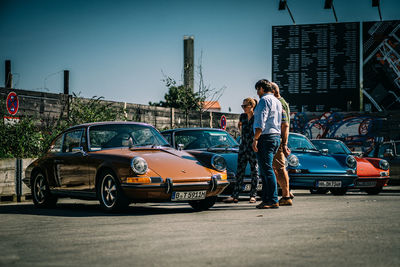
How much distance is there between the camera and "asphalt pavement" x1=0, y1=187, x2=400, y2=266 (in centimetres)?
460

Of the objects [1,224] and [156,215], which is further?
Answer: [156,215]

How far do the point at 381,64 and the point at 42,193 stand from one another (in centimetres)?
2720

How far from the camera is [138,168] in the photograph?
26.7 feet

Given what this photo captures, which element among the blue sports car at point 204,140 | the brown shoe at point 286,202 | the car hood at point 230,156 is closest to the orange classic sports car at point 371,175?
the blue sports car at point 204,140

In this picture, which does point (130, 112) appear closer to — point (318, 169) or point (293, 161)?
point (293, 161)

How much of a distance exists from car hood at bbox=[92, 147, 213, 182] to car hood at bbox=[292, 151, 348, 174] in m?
Result: 3.81

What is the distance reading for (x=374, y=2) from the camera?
33500 millimetres

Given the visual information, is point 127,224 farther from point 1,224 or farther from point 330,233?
point 330,233

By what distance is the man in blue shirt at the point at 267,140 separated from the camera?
8.78 metres

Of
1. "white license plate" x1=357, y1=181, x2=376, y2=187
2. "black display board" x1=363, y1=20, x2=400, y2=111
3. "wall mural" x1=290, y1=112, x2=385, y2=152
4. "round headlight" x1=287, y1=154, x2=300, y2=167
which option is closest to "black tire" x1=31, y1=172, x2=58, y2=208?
"round headlight" x1=287, y1=154, x2=300, y2=167

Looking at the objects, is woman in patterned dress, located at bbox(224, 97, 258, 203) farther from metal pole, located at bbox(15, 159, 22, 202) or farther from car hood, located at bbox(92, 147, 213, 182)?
metal pole, located at bbox(15, 159, 22, 202)

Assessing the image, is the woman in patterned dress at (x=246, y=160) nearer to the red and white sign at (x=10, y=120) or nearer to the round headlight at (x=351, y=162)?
the round headlight at (x=351, y=162)

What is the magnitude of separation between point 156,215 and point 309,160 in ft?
16.6

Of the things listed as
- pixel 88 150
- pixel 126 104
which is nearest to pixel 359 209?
pixel 88 150
